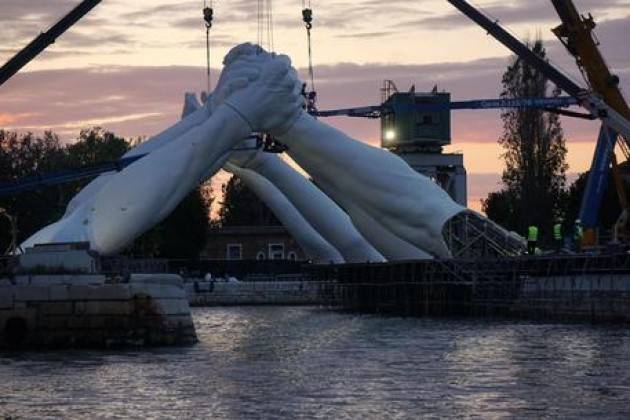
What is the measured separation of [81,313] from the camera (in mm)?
40312

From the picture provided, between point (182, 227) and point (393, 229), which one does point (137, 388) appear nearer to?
point (393, 229)

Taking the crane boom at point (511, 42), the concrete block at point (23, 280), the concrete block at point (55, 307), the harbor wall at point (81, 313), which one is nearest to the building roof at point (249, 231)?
the crane boom at point (511, 42)

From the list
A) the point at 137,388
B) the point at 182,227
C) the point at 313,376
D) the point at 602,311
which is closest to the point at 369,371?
the point at 313,376

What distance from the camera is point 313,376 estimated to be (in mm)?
35312

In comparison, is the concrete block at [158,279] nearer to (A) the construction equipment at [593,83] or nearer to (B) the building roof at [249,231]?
(A) the construction equipment at [593,83]

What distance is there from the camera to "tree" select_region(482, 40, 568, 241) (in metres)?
96.1

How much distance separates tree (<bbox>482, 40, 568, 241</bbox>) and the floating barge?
23.6 meters

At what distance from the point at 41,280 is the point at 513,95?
194 feet

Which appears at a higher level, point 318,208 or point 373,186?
point 373,186

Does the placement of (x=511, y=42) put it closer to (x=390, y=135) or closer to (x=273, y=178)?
(x=273, y=178)

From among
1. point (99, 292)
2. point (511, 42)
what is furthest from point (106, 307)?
point (511, 42)

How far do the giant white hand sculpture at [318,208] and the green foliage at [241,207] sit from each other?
7056 centimetres

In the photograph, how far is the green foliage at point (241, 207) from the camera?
14638 centimetres

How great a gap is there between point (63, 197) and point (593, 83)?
38161mm
